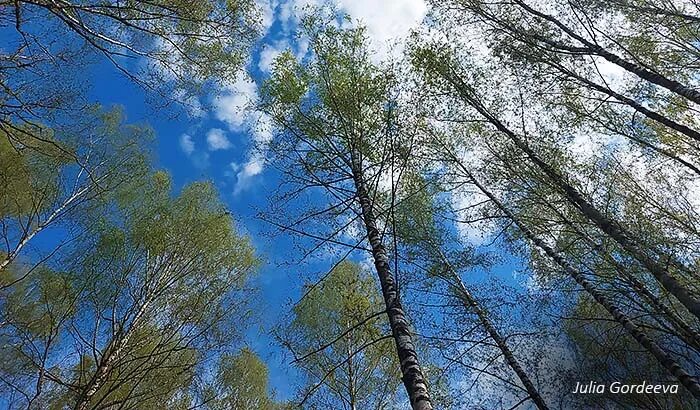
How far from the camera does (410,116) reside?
418 cm

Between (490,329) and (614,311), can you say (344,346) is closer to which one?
(490,329)

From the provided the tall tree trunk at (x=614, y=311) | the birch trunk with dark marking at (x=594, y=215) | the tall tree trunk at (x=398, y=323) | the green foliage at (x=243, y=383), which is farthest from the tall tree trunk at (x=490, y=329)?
the green foliage at (x=243, y=383)

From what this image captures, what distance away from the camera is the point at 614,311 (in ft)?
16.5

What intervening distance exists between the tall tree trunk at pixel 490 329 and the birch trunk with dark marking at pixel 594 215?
6.54ft

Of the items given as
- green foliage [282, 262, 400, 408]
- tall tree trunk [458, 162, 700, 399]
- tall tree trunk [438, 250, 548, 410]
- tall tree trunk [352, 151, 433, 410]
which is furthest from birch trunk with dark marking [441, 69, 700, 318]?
green foliage [282, 262, 400, 408]

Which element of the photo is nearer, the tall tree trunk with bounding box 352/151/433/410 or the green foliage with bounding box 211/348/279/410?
the tall tree trunk with bounding box 352/151/433/410

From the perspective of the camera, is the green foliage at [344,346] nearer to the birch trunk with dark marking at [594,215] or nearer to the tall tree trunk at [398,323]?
the tall tree trunk at [398,323]

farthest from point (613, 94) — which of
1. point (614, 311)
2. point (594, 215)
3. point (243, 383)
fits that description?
point (243, 383)

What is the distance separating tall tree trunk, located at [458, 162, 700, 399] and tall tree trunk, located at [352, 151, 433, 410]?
2.95 metres

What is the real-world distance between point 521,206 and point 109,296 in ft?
21.2

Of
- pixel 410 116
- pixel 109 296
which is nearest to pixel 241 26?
pixel 410 116

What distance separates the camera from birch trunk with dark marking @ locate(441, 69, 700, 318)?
3.93m

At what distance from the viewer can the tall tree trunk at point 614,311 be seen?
4164mm

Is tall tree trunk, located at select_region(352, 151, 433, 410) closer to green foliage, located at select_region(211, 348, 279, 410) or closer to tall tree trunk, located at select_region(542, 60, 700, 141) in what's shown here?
tall tree trunk, located at select_region(542, 60, 700, 141)
